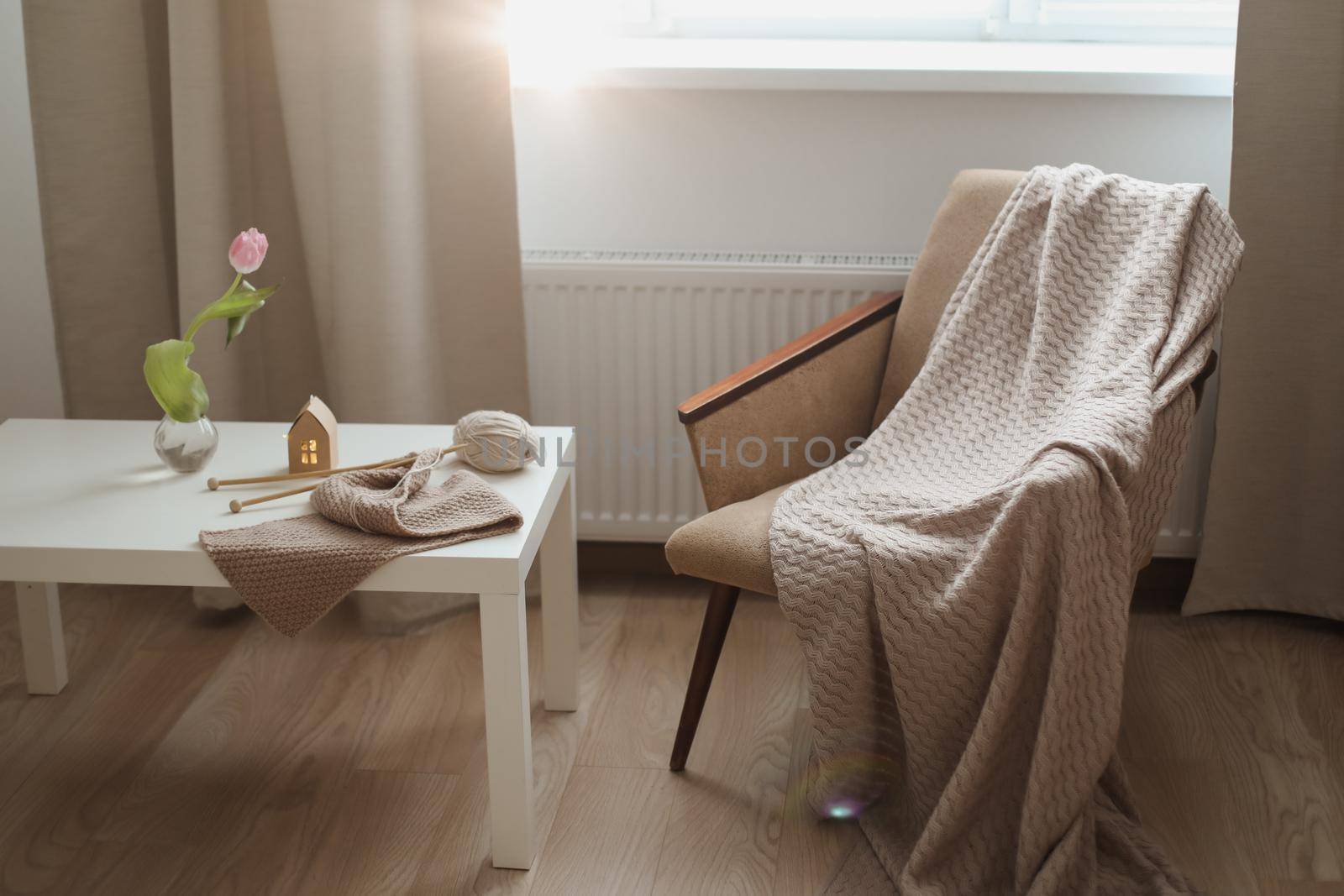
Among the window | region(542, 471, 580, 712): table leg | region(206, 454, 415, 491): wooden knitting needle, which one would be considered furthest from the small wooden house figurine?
the window

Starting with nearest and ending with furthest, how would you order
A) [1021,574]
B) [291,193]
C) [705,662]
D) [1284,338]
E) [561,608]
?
[1021,574] < [705,662] < [561,608] < [1284,338] < [291,193]

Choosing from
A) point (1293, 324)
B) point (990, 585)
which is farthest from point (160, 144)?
point (1293, 324)

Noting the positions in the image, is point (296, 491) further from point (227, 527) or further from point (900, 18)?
point (900, 18)

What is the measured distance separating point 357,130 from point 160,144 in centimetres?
40

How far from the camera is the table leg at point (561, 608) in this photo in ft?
6.45

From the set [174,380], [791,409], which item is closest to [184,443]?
[174,380]

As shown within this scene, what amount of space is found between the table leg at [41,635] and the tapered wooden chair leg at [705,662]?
3.22ft

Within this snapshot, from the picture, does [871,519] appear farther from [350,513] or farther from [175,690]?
[175,690]

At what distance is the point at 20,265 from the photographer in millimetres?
2553

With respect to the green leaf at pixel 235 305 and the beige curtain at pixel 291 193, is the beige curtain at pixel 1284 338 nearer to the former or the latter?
the beige curtain at pixel 291 193

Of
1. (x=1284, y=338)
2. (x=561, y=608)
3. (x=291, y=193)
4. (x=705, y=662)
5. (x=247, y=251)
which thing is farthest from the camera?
(x=291, y=193)

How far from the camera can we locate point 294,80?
7.16 feet

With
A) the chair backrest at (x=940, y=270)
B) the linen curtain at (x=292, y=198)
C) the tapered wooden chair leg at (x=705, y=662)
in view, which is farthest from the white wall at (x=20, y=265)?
the chair backrest at (x=940, y=270)

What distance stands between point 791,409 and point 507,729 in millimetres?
634
